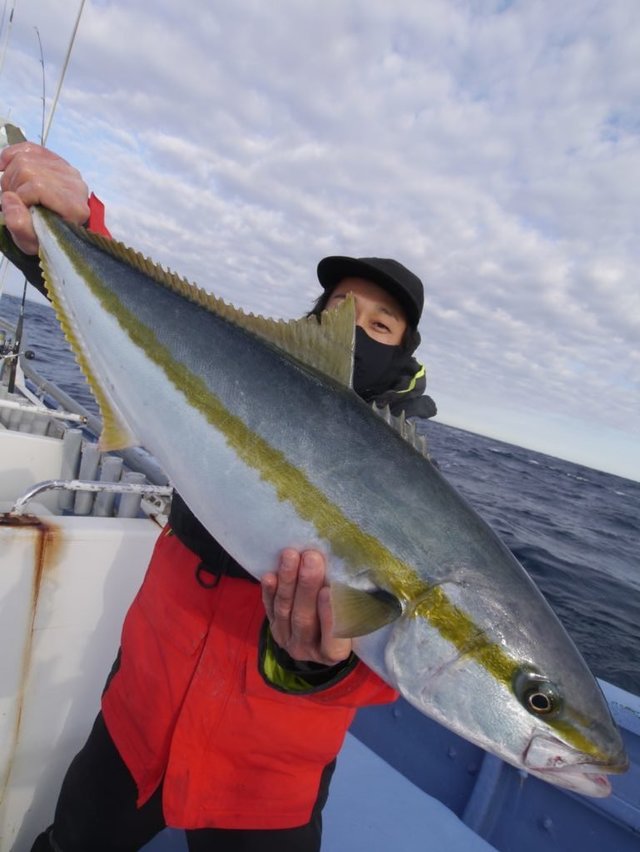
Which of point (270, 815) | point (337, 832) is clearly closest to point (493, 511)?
point (337, 832)

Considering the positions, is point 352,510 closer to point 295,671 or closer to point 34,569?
point 295,671

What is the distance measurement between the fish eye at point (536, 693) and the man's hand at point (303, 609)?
1.92ft

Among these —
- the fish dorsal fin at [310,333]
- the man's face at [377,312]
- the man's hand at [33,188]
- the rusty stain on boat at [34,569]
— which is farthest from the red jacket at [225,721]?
the man's hand at [33,188]

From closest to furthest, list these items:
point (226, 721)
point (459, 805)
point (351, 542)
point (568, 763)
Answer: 1. point (568, 763)
2. point (351, 542)
3. point (226, 721)
4. point (459, 805)

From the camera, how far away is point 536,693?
5.50 ft

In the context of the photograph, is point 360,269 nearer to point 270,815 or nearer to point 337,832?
point 270,815

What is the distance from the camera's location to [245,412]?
1.97m

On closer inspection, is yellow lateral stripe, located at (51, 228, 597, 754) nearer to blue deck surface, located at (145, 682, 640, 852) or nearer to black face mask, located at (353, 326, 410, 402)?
black face mask, located at (353, 326, 410, 402)

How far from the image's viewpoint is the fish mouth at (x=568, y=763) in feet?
5.34

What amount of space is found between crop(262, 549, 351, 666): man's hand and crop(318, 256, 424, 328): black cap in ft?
5.10

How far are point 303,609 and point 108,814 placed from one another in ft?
5.18

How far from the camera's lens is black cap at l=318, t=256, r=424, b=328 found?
2691 mm

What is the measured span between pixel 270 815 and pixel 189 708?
1.80 ft

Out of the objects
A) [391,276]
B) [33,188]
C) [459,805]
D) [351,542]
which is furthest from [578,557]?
[33,188]
